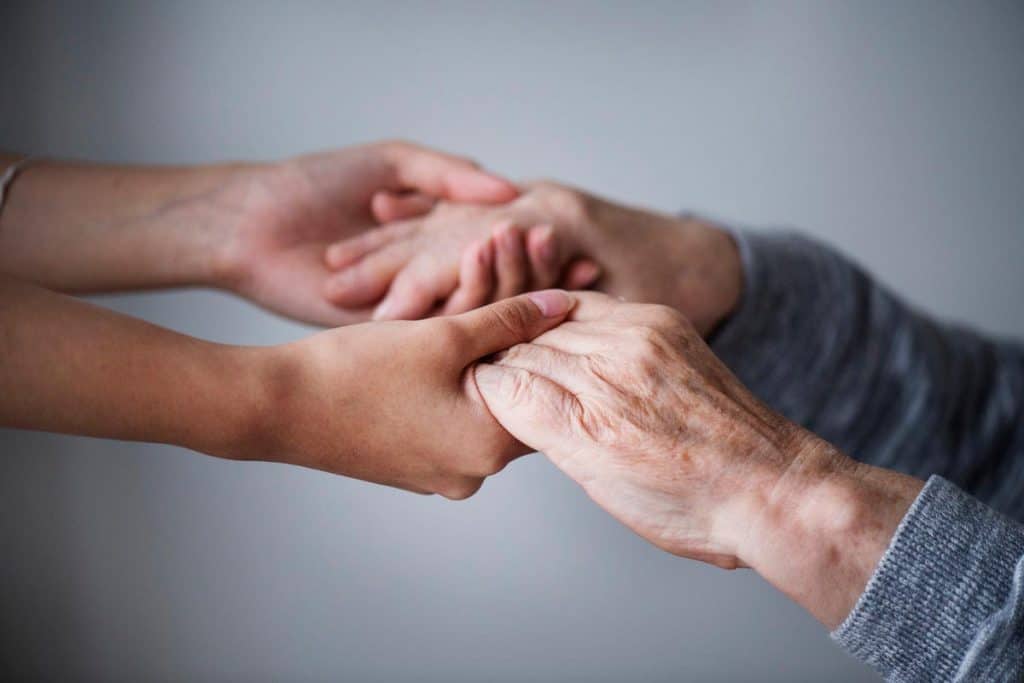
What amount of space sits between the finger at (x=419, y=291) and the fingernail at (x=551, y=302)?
25cm

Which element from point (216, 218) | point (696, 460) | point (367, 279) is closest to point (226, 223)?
point (216, 218)

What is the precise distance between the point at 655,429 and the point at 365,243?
→ 61 centimetres

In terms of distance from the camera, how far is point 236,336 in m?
1.43

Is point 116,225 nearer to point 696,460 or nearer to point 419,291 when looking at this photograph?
point 419,291

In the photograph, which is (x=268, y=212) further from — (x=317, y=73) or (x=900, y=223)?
(x=900, y=223)

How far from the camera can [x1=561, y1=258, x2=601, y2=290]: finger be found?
1.11m

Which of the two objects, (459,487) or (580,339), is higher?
(580,339)

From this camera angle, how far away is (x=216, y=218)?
122 cm

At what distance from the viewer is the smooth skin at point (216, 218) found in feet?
3.84

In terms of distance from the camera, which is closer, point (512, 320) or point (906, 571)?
point (906, 571)

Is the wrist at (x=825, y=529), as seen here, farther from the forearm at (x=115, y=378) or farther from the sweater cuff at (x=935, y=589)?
the forearm at (x=115, y=378)

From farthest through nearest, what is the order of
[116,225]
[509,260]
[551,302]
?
[116,225] < [509,260] < [551,302]

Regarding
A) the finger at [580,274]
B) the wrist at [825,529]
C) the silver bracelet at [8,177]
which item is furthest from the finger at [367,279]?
the wrist at [825,529]

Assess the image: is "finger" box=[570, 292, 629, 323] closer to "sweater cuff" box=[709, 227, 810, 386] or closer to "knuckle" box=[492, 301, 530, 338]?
"knuckle" box=[492, 301, 530, 338]
